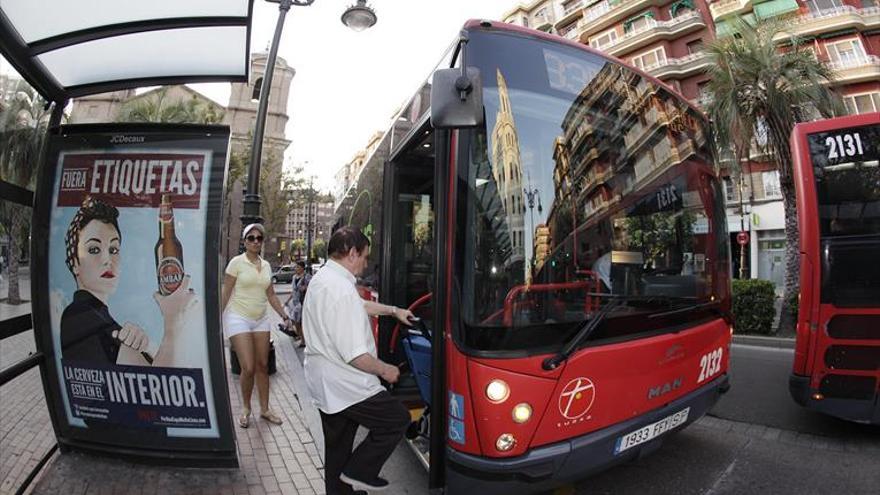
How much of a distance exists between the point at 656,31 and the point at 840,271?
30.0 m

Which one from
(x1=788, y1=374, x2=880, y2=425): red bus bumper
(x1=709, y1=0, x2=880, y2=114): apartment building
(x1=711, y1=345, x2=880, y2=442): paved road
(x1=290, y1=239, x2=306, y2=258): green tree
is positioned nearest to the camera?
(x1=788, y1=374, x2=880, y2=425): red bus bumper

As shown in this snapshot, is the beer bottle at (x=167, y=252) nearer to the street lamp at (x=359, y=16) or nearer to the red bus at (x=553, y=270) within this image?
the red bus at (x=553, y=270)

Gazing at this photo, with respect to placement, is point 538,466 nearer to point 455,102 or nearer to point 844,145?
point 455,102

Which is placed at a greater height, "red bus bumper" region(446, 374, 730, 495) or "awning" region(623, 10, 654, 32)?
"awning" region(623, 10, 654, 32)

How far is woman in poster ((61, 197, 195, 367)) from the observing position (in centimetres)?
327

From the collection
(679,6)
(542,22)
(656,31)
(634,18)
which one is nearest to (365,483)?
→ (656,31)

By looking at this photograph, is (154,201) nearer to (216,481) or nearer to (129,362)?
(129,362)

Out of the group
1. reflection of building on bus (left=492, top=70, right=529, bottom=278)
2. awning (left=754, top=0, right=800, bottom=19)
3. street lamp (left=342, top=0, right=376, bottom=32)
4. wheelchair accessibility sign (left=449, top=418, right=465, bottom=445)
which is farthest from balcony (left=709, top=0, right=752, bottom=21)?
wheelchair accessibility sign (left=449, top=418, right=465, bottom=445)

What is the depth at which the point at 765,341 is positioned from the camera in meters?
10.0

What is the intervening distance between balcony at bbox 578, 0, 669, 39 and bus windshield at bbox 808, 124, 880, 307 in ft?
100

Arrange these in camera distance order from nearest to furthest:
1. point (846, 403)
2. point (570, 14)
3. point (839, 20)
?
1. point (846, 403)
2. point (839, 20)
3. point (570, 14)

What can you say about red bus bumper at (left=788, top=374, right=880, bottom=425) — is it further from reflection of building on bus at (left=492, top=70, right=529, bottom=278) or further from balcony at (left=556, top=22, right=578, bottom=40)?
balcony at (left=556, top=22, right=578, bottom=40)

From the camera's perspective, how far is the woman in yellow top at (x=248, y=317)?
4.33m

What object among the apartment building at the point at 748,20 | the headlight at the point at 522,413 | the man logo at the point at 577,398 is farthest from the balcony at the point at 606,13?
the headlight at the point at 522,413
